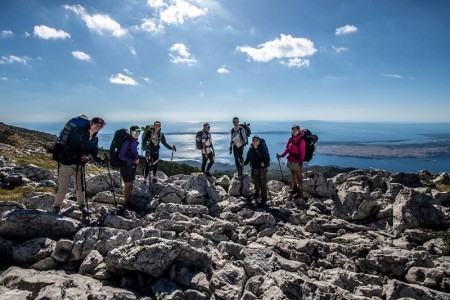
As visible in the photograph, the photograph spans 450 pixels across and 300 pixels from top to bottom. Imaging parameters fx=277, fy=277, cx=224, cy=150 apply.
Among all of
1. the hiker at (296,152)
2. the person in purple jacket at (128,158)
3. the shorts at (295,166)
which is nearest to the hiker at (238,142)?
the hiker at (296,152)

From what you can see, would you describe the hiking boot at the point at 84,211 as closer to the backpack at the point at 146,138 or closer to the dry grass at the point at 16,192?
the dry grass at the point at 16,192

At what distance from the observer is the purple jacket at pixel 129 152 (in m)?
11.4

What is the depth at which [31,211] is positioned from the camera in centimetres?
848

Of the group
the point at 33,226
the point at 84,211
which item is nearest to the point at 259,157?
the point at 84,211

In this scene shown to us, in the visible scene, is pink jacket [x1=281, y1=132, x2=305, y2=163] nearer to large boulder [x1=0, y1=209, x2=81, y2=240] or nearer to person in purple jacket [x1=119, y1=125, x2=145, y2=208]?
person in purple jacket [x1=119, y1=125, x2=145, y2=208]

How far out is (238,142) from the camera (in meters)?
16.8

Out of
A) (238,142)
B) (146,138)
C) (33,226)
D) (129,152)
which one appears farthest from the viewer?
(238,142)

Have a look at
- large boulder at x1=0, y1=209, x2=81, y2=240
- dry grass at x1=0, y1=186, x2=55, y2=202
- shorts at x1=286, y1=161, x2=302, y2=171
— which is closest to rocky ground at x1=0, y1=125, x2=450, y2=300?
large boulder at x1=0, y1=209, x2=81, y2=240

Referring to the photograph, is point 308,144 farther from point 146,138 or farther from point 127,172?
point 127,172

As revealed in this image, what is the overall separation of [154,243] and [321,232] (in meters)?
7.13

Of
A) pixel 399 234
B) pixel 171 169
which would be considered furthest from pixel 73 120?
pixel 171 169

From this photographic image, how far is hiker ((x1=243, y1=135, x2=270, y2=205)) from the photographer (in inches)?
566

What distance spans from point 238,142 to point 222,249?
901cm

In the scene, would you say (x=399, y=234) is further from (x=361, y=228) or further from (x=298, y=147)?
(x=298, y=147)
